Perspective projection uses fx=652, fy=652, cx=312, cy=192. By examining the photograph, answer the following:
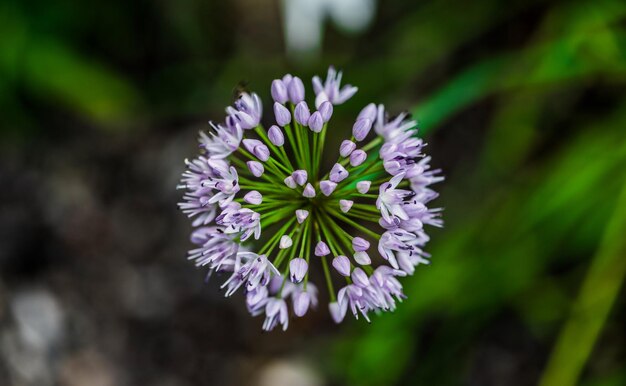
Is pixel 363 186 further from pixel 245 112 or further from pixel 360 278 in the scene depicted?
pixel 245 112

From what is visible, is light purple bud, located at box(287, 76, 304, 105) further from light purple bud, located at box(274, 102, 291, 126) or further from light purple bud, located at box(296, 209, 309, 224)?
light purple bud, located at box(296, 209, 309, 224)

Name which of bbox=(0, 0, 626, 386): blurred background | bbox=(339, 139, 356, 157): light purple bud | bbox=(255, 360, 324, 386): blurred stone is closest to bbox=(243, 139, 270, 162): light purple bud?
bbox=(339, 139, 356, 157): light purple bud

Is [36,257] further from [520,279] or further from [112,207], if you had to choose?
[520,279]

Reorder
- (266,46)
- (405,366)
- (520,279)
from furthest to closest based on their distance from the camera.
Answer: (266,46) < (405,366) < (520,279)

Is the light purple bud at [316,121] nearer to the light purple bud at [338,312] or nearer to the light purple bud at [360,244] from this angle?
the light purple bud at [360,244]

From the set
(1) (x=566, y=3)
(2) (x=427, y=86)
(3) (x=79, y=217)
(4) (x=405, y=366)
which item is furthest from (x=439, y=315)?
(3) (x=79, y=217)

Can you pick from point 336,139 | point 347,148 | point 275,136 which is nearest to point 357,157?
point 347,148
